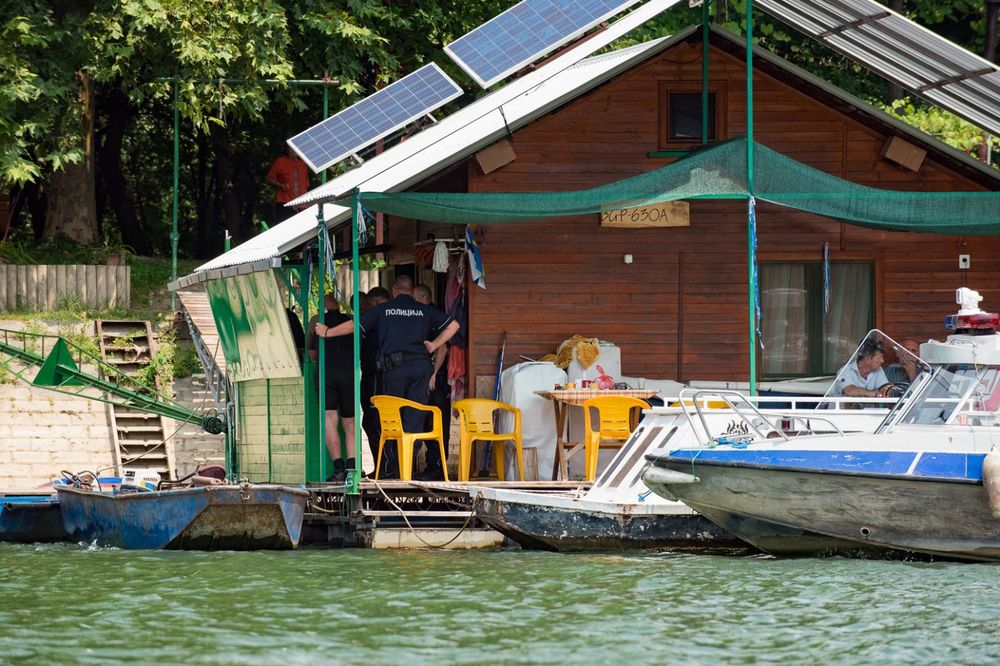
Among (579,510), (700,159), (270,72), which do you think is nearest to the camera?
(579,510)

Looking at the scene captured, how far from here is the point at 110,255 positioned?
28359 mm

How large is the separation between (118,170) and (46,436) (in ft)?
30.3

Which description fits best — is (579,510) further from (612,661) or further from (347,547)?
(612,661)

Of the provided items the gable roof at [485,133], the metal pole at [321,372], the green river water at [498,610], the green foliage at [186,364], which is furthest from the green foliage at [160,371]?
the green river water at [498,610]

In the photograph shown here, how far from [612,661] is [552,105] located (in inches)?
356

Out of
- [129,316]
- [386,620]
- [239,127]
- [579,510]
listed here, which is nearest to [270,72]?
[129,316]

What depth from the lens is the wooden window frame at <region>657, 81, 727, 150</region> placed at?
18656 millimetres

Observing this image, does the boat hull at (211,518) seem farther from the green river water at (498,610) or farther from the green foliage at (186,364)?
the green foliage at (186,364)

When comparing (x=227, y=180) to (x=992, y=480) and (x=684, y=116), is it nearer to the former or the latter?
(x=684, y=116)

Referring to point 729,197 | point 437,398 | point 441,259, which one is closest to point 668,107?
point 441,259

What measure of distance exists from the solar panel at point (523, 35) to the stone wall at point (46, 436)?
391 inches

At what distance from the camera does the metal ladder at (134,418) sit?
24.2 meters

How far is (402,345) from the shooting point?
1667 centimetres

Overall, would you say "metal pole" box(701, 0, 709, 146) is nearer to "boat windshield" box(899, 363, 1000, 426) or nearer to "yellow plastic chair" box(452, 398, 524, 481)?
"yellow plastic chair" box(452, 398, 524, 481)
